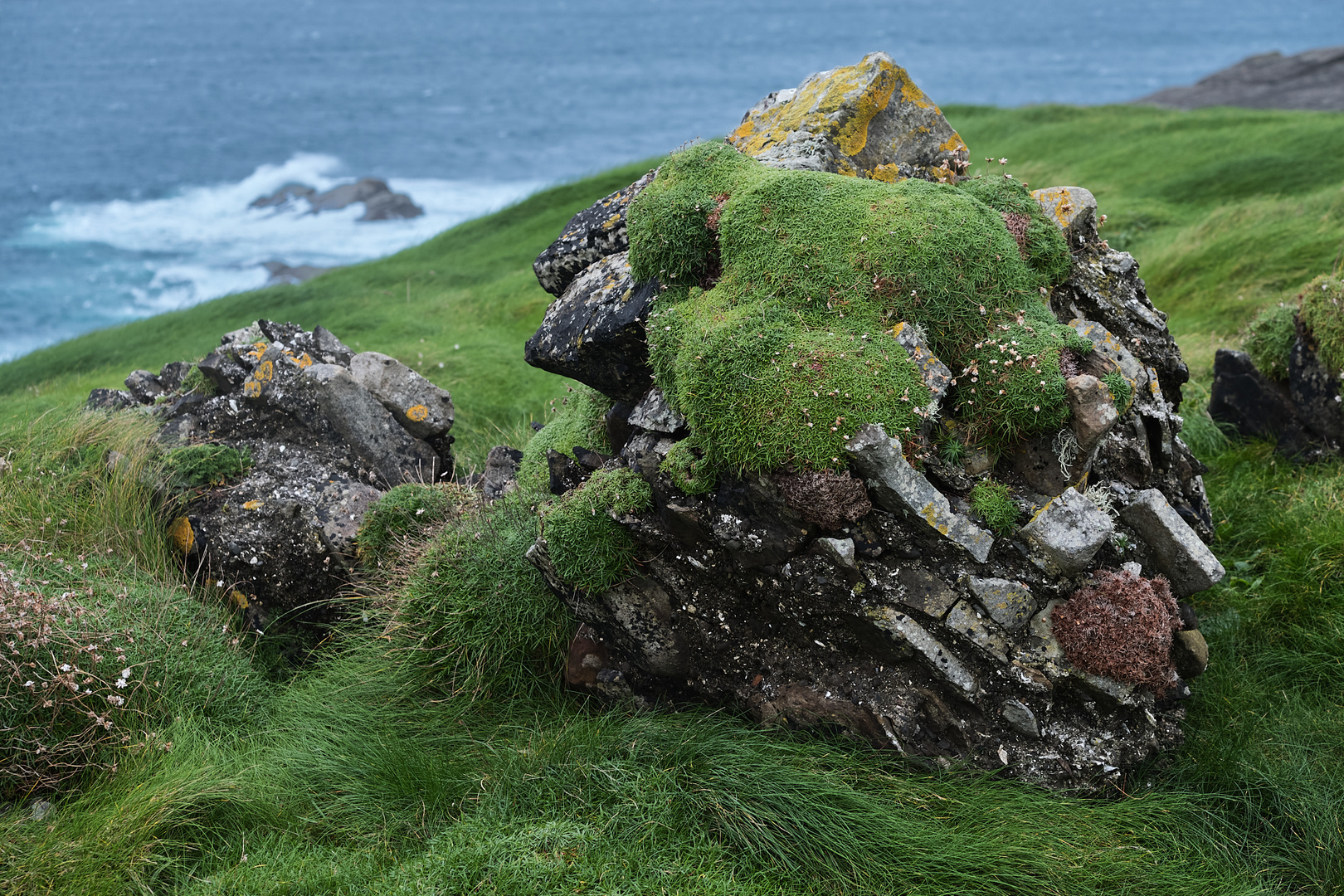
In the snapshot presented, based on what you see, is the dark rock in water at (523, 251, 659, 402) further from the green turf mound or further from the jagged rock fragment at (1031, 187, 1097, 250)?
the jagged rock fragment at (1031, 187, 1097, 250)

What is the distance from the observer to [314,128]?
126438 millimetres

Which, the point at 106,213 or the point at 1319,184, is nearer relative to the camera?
the point at 1319,184

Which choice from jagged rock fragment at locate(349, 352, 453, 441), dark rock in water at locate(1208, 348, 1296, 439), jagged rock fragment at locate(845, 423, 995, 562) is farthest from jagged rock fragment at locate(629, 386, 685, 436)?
dark rock in water at locate(1208, 348, 1296, 439)

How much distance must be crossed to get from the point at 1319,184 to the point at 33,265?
75615 millimetres

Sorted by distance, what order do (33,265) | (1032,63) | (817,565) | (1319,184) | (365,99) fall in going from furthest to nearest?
(1032,63) → (365,99) → (33,265) → (1319,184) → (817,565)

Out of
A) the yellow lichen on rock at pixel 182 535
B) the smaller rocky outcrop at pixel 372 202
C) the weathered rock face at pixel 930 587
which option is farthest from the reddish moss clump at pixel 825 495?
→ the smaller rocky outcrop at pixel 372 202

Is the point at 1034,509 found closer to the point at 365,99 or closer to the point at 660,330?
the point at 660,330

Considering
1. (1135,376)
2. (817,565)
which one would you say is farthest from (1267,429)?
(817,565)

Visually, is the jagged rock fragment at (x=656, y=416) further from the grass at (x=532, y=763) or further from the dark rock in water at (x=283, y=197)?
the dark rock in water at (x=283, y=197)

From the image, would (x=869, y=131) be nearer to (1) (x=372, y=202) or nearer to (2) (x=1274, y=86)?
(2) (x=1274, y=86)

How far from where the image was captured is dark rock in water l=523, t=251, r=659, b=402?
5832 mm

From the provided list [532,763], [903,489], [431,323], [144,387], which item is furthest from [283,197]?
[903,489]

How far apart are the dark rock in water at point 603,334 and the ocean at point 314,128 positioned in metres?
31.2

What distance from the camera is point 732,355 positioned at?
195 inches
